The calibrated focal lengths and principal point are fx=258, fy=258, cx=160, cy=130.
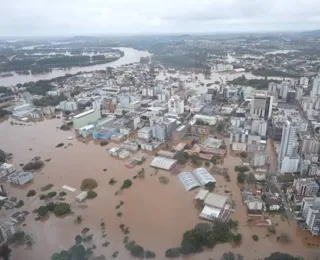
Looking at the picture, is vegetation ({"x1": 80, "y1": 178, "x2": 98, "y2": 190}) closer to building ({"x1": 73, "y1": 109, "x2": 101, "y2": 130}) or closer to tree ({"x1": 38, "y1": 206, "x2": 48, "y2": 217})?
tree ({"x1": 38, "y1": 206, "x2": 48, "y2": 217})

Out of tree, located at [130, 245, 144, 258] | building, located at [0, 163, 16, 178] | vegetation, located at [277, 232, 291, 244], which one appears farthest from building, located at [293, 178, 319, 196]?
building, located at [0, 163, 16, 178]

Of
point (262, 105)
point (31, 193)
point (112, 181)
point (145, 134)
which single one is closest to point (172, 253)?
point (112, 181)

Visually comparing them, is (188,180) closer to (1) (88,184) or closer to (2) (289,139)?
(1) (88,184)

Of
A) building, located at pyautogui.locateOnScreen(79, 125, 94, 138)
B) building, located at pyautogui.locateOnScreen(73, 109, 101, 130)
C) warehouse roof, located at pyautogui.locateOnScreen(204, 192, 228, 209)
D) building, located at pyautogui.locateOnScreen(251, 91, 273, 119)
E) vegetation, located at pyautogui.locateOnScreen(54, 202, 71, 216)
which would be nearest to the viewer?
warehouse roof, located at pyautogui.locateOnScreen(204, 192, 228, 209)

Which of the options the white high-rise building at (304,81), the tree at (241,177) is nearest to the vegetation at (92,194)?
the tree at (241,177)

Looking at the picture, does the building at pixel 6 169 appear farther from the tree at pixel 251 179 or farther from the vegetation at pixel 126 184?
the tree at pixel 251 179
